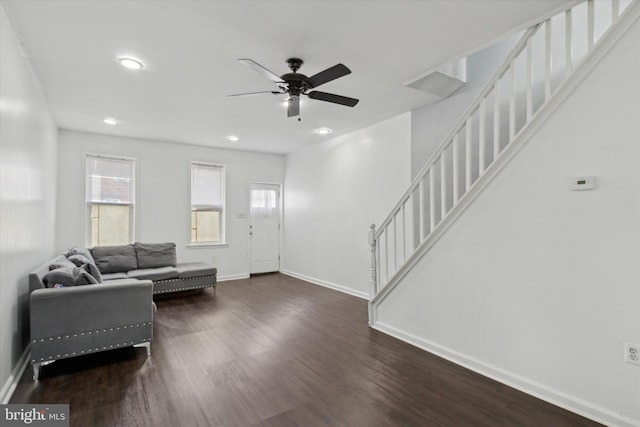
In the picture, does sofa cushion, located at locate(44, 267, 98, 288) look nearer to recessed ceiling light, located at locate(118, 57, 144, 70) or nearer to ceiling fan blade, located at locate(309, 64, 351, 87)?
recessed ceiling light, located at locate(118, 57, 144, 70)

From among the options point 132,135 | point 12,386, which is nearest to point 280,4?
point 12,386

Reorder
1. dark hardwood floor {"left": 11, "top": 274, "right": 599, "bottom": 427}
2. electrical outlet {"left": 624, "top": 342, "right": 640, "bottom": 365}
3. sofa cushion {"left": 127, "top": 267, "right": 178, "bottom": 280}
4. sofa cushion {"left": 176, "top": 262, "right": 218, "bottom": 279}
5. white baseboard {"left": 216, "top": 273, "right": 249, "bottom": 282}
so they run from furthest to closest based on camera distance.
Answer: white baseboard {"left": 216, "top": 273, "right": 249, "bottom": 282}, sofa cushion {"left": 176, "top": 262, "right": 218, "bottom": 279}, sofa cushion {"left": 127, "top": 267, "right": 178, "bottom": 280}, dark hardwood floor {"left": 11, "top": 274, "right": 599, "bottom": 427}, electrical outlet {"left": 624, "top": 342, "right": 640, "bottom": 365}

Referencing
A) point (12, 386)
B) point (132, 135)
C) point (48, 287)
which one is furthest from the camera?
point (132, 135)

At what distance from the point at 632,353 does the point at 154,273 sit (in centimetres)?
542

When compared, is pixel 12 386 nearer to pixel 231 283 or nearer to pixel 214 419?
pixel 214 419

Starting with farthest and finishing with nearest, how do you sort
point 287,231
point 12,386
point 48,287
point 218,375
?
point 287,231 < point 48,287 < point 218,375 < point 12,386

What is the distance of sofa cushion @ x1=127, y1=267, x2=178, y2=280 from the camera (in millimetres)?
4793

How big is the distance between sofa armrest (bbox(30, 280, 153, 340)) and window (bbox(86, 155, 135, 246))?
3.15 metres

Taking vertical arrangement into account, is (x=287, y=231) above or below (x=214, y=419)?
above

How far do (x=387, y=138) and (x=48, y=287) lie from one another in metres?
4.37

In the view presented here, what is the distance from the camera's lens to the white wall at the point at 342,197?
4.71 m

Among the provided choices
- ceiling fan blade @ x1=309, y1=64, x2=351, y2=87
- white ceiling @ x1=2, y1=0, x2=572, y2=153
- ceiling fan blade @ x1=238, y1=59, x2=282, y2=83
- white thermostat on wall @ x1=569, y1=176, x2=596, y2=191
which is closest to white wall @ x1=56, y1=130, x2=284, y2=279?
white ceiling @ x1=2, y1=0, x2=572, y2=153

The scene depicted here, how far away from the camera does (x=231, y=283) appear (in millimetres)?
6316

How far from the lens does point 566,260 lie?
224cm
